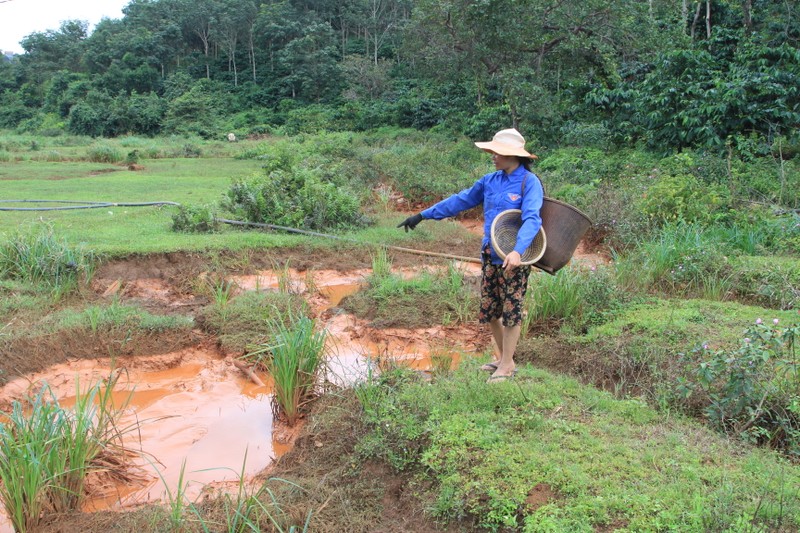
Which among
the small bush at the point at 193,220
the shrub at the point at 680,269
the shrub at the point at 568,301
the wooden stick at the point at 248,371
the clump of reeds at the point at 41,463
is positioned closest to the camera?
the clump of reeds at the point at 41,463

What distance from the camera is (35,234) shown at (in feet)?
22.7

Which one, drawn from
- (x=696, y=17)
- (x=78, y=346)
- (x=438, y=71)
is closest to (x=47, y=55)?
(x=438, y=71)

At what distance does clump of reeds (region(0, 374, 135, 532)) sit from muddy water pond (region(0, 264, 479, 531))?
285 mm

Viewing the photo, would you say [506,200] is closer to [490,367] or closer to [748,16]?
[490,367]

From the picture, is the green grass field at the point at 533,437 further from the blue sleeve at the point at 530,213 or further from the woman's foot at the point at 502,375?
the blue sleeve at the point at 530,213

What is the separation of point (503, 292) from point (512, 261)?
47cm

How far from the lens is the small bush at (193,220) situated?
8195 mm

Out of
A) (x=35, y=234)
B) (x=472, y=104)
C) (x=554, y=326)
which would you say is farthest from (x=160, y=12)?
(x=554, y=326)

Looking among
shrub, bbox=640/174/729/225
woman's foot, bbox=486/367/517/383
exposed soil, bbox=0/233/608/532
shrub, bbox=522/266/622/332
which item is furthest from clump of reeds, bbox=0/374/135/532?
shrub, bbox=640/174/729/225

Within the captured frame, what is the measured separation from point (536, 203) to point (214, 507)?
2474 mm

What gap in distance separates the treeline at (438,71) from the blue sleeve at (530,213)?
658 centimetres

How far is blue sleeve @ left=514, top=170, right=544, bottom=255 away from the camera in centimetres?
377

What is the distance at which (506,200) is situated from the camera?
159 inches

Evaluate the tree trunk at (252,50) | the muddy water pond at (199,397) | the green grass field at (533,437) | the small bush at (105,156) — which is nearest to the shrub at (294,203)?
the muddy water pond at (199,397)
